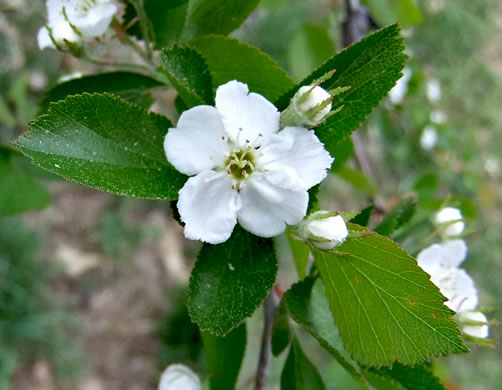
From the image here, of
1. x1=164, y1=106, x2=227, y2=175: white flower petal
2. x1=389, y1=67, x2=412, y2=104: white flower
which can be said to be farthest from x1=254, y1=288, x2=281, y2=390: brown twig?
x1=389, y1=67, x2=412, y2=104: white flower

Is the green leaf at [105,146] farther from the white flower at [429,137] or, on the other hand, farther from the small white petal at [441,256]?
the white flower at [429,137]

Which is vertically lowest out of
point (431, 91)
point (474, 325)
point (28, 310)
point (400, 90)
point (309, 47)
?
point (28, 310)

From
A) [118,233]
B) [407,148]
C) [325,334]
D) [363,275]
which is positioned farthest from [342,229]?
[407,148]

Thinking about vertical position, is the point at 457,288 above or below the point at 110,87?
below

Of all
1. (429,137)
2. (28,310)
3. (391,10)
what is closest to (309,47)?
(391,10)

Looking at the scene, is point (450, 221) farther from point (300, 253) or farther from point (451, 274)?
point (300, 253)

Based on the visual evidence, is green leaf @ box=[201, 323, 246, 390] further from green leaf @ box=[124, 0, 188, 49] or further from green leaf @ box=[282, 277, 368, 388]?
green leaf @ box=[124, 0, 188, 49]

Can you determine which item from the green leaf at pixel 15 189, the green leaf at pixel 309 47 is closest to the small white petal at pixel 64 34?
the green leaf at pixel 15 189
